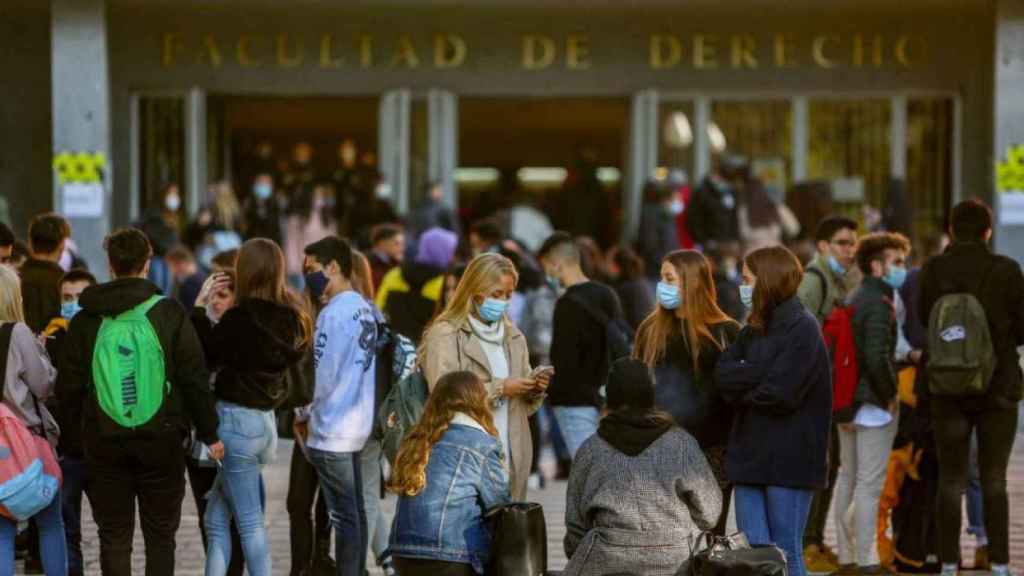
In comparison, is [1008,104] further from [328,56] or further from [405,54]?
[328,56]

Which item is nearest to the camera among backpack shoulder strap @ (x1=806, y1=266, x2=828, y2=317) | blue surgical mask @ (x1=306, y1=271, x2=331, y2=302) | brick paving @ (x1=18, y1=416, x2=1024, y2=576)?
blue surgical mask @ (x1=306, y1=271, x2=331, y2=302)

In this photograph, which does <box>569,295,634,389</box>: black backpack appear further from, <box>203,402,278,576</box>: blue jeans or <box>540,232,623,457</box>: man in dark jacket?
<box>203,402,278,576</box>: blue jeans

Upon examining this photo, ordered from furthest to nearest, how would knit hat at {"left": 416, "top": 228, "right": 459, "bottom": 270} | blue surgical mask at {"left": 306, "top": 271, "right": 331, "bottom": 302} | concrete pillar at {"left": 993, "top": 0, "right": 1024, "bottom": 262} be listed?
1. concrete pillar at {"left": 993, "top": 0, "right": 1024, "bottom": 262}
2. knit hat at {"left": 416, "top": 228, "right": 459, "bottom": 270}
3. blue surgical mask at {"left": 306, "top": 271, "right": 331, "bottom": 302}

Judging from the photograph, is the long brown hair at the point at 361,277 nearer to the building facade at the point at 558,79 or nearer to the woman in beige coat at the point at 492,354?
the woman in beige coat at the point at 492,354

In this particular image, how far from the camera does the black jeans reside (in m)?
10.1

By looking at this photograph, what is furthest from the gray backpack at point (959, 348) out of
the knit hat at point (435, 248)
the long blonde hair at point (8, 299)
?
the knit hat at point (435, 248)

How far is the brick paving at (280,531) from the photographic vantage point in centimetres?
1101

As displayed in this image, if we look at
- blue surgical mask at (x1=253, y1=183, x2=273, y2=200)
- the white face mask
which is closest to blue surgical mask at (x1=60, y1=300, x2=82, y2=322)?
the white face mask

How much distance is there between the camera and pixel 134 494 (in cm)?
890

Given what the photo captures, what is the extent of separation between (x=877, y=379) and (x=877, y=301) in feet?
1.42

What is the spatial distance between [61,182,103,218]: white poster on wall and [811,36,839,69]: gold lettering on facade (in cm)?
746

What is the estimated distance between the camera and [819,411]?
8.80 meters

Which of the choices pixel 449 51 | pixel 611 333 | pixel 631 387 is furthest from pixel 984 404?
pixel 449 51

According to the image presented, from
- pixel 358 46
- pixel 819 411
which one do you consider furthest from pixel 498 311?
pixel 358 46
